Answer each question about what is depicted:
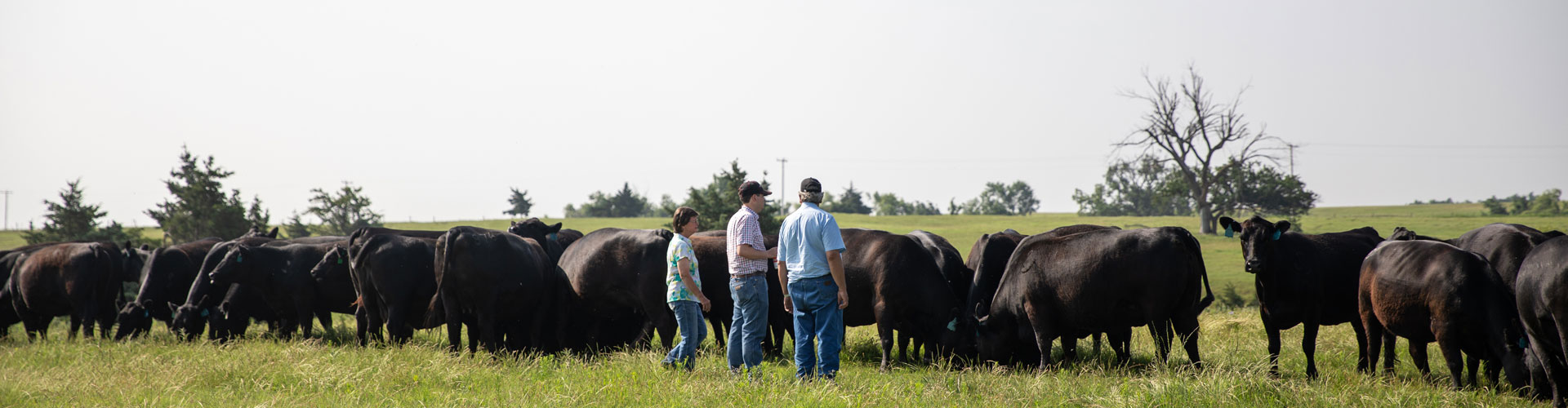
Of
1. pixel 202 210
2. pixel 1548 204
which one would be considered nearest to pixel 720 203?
pixel 202 210

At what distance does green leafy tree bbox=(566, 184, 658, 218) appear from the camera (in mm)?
89812

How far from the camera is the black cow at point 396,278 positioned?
10.8 m

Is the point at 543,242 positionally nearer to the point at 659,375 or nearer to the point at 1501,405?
the point at 659,375

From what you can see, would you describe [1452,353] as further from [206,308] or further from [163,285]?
[163,285]

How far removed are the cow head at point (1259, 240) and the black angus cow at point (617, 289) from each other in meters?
5.40

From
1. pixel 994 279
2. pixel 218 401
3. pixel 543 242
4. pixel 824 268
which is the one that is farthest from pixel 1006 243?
pixel 218 401

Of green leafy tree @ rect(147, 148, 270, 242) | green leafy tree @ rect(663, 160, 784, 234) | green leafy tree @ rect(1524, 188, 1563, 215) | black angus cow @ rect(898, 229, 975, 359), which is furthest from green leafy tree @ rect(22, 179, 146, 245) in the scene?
green leafy tree @ rect(1524, 188, 1563, 215)

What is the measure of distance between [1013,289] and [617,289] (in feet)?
13.2

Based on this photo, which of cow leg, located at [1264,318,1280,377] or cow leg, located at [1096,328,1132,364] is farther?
cow leg, located at [1096,328,1132,364]

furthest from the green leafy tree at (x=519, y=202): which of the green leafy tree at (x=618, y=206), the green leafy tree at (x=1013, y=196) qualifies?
the green leafy tree at (x=1013, y=196)

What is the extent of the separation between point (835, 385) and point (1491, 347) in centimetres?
498

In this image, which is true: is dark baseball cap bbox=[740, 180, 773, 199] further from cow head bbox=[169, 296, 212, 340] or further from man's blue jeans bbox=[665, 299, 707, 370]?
cow head bbox=[169, 296, 212, 340]

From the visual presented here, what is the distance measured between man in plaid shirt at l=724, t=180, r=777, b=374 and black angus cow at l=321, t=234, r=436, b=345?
4.47 meters

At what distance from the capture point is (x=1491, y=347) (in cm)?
736
